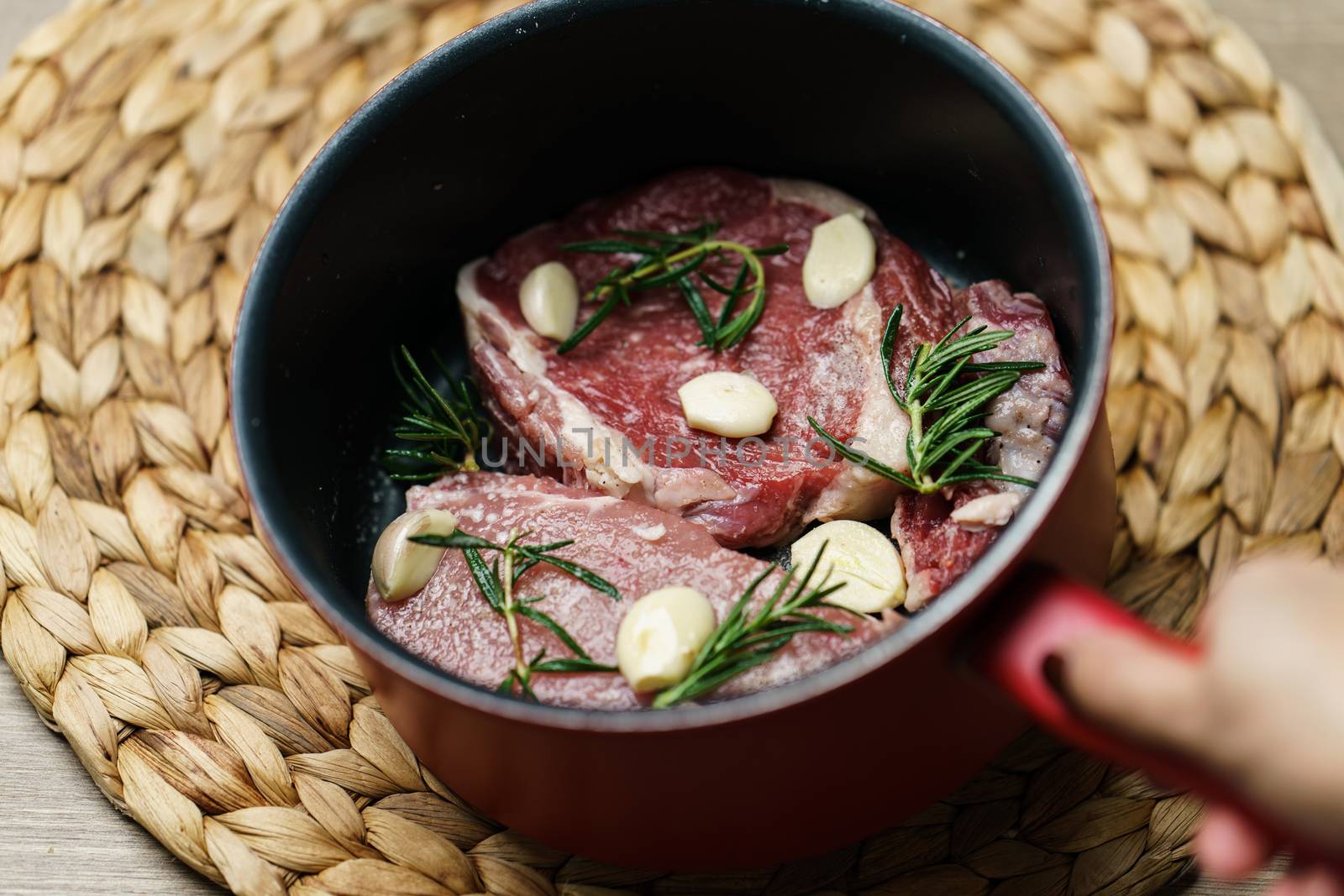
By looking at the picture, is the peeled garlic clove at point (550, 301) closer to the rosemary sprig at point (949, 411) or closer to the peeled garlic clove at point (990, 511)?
the rosemary sprig at point (949, 411)

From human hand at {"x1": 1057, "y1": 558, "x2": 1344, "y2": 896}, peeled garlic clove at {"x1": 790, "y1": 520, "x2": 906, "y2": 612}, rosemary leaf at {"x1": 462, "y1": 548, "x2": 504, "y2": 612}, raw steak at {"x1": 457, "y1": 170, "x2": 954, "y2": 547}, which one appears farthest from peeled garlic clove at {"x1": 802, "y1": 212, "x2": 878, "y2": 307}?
human hand at {"x1": 1057, "y1": 558, "x2": 1344, "y2": 896}

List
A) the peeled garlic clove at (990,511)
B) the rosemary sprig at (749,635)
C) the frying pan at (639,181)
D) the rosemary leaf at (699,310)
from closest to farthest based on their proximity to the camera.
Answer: the frying pan at (639,181) → the rosemary sprig at (749,635) → the peeled garlic clove at (990,511) → the rosemary leaf at (699,310)

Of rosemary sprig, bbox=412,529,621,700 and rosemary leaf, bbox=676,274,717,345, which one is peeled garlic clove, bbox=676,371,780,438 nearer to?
rosemary leaf, bbox=676,274,717,345

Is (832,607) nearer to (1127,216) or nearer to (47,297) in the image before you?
(1127,216)

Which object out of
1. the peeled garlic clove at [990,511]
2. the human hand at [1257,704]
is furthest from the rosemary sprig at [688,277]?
the human hand at [1257,704]

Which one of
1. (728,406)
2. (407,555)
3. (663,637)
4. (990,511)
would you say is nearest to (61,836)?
(407,555)

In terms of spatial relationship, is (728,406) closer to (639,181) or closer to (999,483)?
(999,483)
